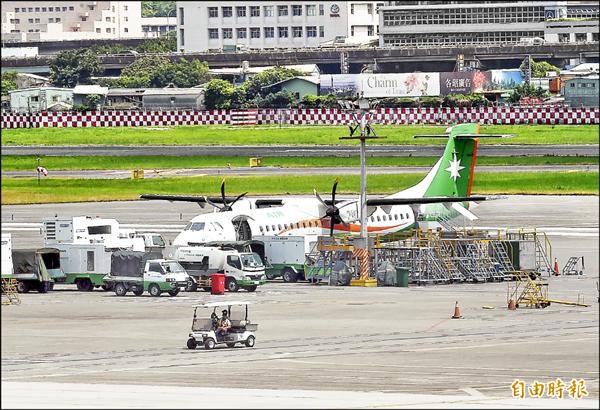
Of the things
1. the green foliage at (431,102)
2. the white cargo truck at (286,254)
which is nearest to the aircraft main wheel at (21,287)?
the white cargo truck at (286,254)

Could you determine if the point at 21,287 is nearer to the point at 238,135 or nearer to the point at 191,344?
the point at 191,344

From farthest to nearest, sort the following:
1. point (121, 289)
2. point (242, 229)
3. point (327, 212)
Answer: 1. point (327, 212)
2. point (242, 229)
3. point (121, 289)

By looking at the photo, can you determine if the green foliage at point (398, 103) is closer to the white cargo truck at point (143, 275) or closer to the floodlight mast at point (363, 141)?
the floodlight mast at point (363, 141)

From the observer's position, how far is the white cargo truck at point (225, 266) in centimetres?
6412

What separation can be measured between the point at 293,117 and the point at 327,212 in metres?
104

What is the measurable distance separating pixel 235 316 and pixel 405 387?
18.1m

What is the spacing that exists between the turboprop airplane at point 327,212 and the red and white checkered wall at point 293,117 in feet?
220

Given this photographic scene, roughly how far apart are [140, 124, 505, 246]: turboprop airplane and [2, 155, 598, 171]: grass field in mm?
42846

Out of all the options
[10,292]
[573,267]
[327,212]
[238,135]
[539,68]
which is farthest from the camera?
[539,68]

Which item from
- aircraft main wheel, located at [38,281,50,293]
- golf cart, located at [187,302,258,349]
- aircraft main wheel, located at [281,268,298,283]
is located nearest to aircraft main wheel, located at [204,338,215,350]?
golf cart, located at [187,302,258,349]

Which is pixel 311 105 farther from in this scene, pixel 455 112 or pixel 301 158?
pixel 301 158

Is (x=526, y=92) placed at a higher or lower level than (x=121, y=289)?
higher

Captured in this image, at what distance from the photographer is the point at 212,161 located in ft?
435

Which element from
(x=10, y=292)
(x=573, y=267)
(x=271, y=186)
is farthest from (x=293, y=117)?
(x=10, y=292)
